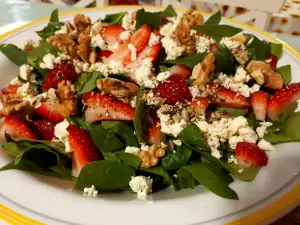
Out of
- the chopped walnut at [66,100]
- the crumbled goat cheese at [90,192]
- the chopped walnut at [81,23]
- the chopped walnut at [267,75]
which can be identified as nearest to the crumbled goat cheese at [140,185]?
the crumbled goat cheese at [90,192]

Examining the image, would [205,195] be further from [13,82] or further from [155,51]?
[13,82]

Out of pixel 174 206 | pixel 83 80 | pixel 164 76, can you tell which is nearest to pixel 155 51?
pixel 164 76

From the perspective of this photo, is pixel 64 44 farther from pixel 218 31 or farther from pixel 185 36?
pixel 218 31

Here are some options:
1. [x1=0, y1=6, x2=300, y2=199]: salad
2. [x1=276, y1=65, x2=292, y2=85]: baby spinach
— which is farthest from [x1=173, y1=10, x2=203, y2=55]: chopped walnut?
[x1=276, y1=65, x2=292, y2=85]: baby spinach

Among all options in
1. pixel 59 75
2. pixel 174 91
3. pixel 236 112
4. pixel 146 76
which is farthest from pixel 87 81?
pixel 236 112

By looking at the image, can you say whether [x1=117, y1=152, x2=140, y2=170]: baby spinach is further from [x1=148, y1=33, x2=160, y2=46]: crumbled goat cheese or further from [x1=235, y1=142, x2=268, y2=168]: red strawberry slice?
[x1=148, y1=33, x2=160, y2=46]: crumbled goat cheese

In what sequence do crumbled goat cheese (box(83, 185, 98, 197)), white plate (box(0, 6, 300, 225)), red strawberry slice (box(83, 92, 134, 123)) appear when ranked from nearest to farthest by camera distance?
white plate (box(0, 6, 300, 225)) → crumbled goat cheese (box(83, 185, 98, 197)) → red strawberry slice (box(83, 92, 134, 123))

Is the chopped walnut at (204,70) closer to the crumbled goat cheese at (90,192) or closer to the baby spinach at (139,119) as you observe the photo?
the baby spinach at (139,119)
